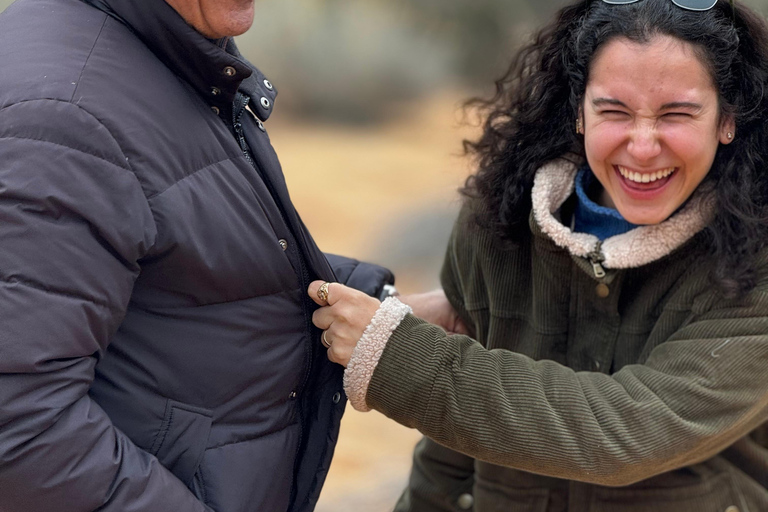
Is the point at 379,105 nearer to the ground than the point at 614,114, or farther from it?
nearer to the ground

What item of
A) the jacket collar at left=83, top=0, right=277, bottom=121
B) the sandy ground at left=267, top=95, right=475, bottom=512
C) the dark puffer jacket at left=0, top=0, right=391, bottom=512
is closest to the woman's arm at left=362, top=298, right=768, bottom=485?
the dark puffer jacket at left=0, top=0, right=391, bottom=512

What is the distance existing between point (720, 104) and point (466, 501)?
1.25 metres

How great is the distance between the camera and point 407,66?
14.0 meters

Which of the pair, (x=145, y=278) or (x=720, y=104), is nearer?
(x=145, y=278)

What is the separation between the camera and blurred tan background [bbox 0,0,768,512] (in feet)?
29.0

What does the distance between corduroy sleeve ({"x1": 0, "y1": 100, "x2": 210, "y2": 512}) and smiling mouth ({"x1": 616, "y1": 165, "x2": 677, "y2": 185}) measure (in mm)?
1147

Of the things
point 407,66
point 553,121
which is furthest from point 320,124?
point 553,121

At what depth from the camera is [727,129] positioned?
6.91 ft

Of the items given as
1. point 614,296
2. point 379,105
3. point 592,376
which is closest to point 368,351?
point 592,376

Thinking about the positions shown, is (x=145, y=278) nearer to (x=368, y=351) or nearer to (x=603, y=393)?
(x=368, y=351)

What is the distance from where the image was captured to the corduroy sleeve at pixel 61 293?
137cm

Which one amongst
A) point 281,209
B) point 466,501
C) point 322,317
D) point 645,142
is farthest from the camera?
point 466,501

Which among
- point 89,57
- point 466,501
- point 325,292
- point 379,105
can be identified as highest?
point 89,57

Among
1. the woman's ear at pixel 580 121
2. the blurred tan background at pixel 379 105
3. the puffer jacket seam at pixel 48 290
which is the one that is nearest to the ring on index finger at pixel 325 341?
the puffer jacket seam at pixel 48 290
